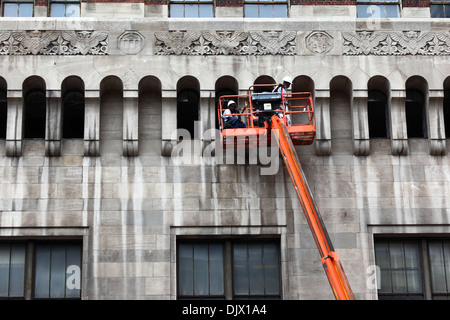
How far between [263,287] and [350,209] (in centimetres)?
301

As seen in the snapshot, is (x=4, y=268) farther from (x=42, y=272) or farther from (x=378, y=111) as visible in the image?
(x=378, y=111)

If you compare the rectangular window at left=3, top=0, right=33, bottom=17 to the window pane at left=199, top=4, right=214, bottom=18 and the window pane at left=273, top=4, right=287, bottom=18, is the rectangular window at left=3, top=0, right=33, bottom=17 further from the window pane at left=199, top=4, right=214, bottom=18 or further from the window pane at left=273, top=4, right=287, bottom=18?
the window pane at left=273, top=4, right=287, bottom=18

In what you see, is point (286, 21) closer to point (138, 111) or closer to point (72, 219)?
point (138, 111)

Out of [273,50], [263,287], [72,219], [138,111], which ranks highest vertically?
[273,50]

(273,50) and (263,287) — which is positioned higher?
(273,50)

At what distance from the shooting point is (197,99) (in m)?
23.2

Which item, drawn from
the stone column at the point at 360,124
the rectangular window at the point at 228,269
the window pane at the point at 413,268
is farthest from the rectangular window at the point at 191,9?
the window pane at the point at 413,268

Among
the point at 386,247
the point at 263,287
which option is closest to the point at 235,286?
the point at 263,287

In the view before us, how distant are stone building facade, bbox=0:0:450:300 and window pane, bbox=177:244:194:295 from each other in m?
0.04

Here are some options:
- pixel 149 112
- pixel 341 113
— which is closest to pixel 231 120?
pixel 149 112

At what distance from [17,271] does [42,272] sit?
0.63 meters

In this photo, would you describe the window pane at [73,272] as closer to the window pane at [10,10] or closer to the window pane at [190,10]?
the window pane at [10,10]

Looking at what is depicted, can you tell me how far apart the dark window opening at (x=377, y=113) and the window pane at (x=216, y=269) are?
524cm

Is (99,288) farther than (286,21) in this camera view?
No
